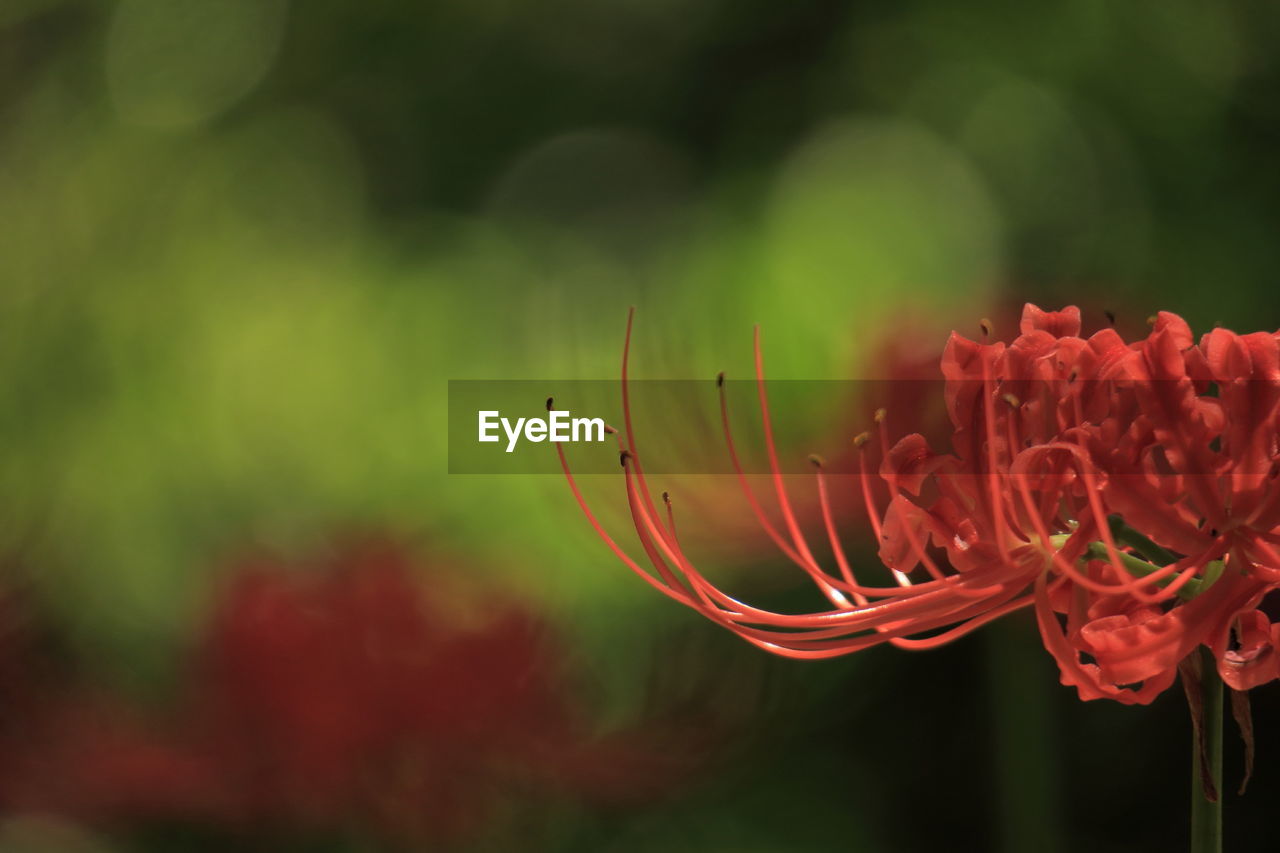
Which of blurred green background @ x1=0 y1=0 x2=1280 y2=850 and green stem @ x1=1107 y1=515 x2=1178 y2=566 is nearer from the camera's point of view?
green stem @ x1=1107 y1=515 x2=1178 y2=566

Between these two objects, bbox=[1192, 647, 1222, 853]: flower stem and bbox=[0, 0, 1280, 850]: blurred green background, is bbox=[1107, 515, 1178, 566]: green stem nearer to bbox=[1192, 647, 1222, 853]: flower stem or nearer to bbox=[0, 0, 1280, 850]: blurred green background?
bbox=[1192, 647, 1222, 853]: flower stem

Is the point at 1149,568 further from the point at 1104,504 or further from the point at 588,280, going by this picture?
the point at 588,280

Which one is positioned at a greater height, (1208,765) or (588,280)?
(588,280)

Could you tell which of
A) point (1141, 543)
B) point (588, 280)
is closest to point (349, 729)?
point (1141, 543)

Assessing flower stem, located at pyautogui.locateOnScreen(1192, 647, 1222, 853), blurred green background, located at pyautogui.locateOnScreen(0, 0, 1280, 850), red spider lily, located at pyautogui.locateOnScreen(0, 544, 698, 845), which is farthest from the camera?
blurred green background, located at pyautogui.locateOnScreen(0, 0, 1280, 850)

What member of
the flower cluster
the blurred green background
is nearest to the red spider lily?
the blurred green background

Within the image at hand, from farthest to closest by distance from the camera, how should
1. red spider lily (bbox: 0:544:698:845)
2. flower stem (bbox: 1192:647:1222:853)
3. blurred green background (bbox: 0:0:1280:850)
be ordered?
blurred green background (bbox: 0:0:1280:850) < red spider lily (bbox: 0:544:698:845) < flower stem (bbox: 1192:647:1222:853)

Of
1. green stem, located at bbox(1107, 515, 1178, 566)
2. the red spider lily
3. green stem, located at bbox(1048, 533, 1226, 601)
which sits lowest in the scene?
the red spider lily
